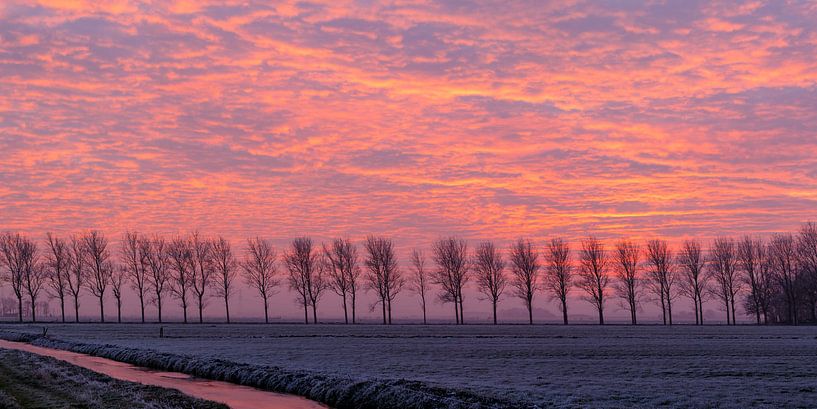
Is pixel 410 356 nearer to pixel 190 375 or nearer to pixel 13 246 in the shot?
pixel 190 375

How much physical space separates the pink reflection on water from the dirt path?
1.53 m

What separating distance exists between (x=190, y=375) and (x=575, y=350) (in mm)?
27484

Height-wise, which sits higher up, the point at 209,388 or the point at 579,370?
the point at 209,388

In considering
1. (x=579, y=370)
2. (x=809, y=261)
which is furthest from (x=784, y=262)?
(x=579, y=370)

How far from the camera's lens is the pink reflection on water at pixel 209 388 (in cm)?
2697

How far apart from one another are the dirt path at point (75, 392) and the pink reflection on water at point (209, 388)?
5.02ft

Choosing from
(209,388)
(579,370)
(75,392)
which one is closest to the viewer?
(75,392)

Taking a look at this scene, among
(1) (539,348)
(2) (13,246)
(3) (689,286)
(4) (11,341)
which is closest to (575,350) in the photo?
(1) (539,348)

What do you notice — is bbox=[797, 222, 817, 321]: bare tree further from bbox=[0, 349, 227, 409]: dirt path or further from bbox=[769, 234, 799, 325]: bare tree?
bbox=[0, 349, 227, 409]: dirt path

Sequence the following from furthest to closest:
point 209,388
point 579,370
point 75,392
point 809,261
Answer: point 809,261 < point 579,370 < point 209,388 < point 75,392

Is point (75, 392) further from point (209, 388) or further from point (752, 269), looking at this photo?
point (752, 269)

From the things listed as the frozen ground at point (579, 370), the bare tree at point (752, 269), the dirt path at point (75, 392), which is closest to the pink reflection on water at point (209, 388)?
the dirt path at point (75, 392)

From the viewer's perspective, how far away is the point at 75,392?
27.1 meters

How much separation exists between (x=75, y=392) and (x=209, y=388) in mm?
5916
